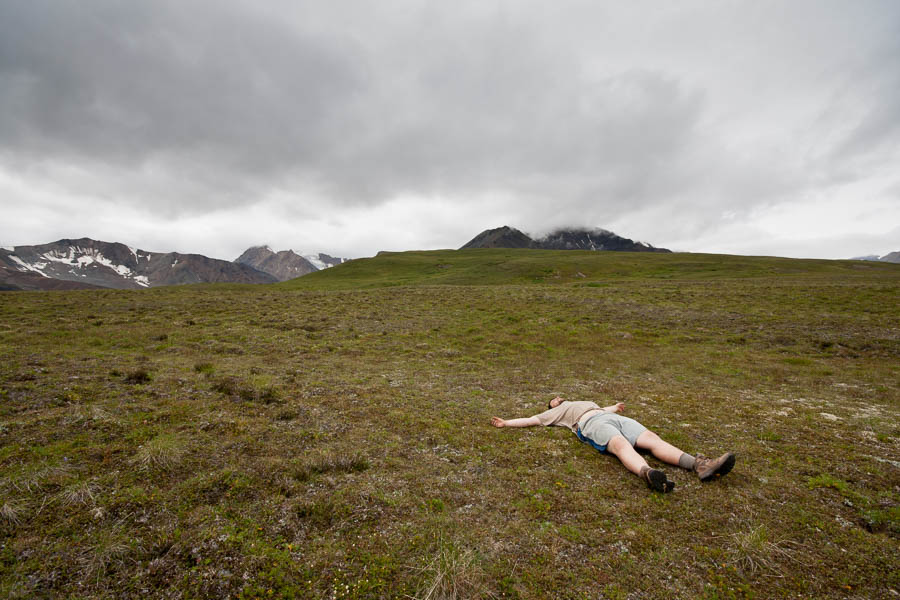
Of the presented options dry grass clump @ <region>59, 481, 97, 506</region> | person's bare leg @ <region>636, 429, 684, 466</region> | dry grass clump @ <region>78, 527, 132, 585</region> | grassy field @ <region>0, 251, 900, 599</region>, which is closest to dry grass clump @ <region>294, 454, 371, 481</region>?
grassy field @ <region>0, 251, 900, 599</region>

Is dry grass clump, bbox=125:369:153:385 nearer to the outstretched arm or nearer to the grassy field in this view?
the grassy field

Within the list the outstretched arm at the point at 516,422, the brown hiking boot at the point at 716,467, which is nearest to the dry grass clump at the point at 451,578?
the outstretched arm at the point at 516,422

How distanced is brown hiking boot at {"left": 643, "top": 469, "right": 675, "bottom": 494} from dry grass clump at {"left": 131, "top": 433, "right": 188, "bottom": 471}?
9471mm

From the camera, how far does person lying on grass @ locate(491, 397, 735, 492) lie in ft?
23.1

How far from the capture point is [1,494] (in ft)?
18.1

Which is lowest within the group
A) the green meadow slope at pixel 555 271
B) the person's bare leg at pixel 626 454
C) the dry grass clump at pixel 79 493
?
the person's bare leg at pixel 626 454

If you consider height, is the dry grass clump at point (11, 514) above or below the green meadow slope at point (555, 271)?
below

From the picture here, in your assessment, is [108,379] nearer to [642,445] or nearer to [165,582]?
[165,582]

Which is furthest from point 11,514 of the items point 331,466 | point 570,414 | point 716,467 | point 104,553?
point 716,467

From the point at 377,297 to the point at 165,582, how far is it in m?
39.4

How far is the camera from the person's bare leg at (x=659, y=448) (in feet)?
25.7

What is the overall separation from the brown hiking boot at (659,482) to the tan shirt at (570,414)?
2.55 m

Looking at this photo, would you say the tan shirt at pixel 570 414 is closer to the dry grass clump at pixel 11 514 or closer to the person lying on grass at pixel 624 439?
the person lying on grass at pixel 624 439

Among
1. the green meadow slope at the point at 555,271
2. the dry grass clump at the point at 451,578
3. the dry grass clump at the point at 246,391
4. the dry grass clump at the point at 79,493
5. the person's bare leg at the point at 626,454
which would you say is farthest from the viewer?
the green meadow slope at the point at 555,271
